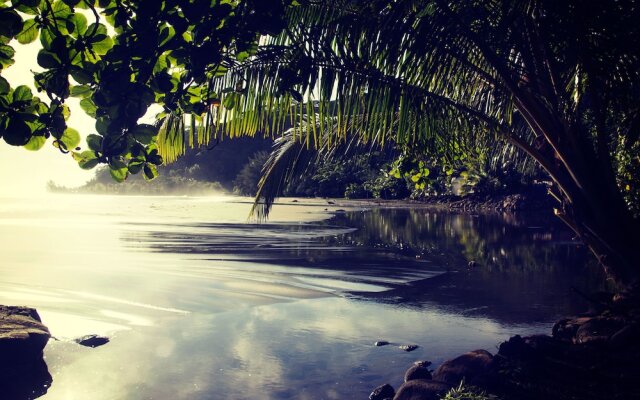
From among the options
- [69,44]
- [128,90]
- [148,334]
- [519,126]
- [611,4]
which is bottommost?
[148,334]

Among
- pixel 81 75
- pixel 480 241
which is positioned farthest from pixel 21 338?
pixel 480 241

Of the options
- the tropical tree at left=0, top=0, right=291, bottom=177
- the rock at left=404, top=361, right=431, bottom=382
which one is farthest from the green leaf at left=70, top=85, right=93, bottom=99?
the rock at left=404, top=361, right=431, bottom=382

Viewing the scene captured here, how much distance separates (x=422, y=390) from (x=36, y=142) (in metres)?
3.64

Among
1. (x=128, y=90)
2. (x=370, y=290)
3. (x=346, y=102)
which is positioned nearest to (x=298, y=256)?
(x=370, y=290)

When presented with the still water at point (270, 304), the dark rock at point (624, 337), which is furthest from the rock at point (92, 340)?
the dark rock at point (624, 337)

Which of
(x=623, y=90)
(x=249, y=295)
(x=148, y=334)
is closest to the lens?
(x=623, y=90)

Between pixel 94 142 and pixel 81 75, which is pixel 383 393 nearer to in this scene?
pixel 94 142

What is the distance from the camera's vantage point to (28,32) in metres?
2.68

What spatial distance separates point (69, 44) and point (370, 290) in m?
7.85

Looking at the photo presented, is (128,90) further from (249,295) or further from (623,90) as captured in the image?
(249,295)

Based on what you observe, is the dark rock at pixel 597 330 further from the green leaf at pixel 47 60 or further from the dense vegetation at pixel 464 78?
the green leaf at pixel 47 60

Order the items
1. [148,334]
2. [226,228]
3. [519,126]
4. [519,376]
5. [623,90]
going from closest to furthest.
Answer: [519,376] < [623,90] < [148,334] < [519,126] < [226,228]

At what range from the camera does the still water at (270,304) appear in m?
5.93

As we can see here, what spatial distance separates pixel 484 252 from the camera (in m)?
14.8
